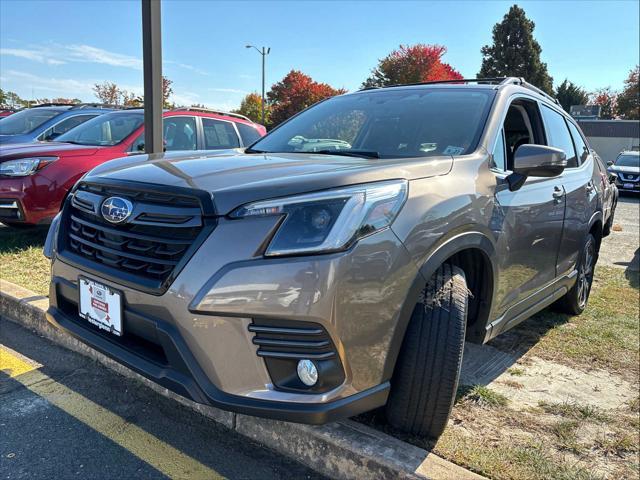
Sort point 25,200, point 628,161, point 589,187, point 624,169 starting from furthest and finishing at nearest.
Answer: point 628,161
point 624,169
point 25,200
point 589,187

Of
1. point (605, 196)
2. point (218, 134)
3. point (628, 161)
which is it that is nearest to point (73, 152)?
point (218, 134)

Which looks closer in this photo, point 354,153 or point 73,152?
point 354,153

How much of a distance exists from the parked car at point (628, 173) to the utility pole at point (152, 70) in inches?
726

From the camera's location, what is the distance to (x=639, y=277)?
5.89 metres

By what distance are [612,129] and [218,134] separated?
4511cm

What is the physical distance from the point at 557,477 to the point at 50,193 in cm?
500

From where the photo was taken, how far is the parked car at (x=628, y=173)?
18672 mm

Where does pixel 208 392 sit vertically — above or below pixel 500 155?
below

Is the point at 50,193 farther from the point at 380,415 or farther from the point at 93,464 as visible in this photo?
the point at 380,415

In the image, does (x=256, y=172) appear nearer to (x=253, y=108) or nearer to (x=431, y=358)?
(x=431, y=358)

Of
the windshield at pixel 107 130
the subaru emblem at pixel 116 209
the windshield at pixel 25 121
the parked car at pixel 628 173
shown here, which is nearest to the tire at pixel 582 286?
the subaru emblem at pixel 116 209

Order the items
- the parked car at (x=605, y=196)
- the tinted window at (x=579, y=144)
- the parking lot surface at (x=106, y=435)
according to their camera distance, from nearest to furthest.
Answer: the parking lot surface at (x=106, y=435)
the tinted window at (x=579, y=144)
the parked car at (x=605, y=196)

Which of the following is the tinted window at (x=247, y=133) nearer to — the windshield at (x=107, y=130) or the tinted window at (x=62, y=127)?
the windshield at (x=107, y=130)

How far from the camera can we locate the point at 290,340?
1791 mm
